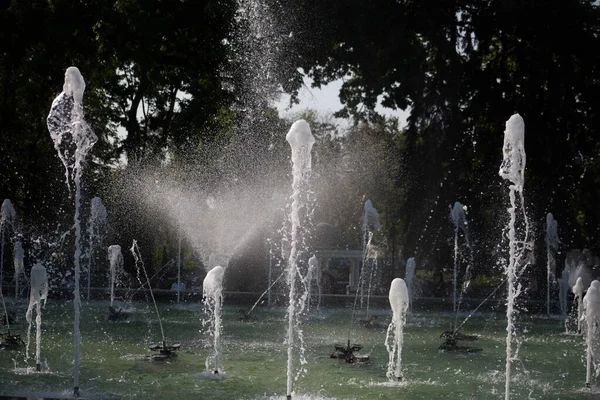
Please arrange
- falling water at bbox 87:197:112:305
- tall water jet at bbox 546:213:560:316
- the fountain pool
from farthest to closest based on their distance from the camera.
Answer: falling water at bbox 87:197:112:305 → tall water jet at bbox 546:213:560:316 → the fountain pool

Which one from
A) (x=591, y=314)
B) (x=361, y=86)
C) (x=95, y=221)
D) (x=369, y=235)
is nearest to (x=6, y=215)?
(x=95, y=221)

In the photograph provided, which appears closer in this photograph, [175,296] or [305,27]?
[175,296]

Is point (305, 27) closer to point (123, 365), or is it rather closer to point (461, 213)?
point (461, 213)

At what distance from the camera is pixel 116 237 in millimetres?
29094

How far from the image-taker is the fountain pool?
902cm

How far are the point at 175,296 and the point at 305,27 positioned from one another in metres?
9.61

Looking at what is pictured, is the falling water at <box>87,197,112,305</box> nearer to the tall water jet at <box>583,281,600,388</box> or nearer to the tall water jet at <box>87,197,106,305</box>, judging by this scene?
the tall water jet at <box>87,197,106,305</box>

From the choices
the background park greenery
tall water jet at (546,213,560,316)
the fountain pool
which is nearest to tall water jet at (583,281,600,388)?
the fountain pool

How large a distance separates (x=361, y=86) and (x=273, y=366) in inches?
705

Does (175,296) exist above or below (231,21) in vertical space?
below

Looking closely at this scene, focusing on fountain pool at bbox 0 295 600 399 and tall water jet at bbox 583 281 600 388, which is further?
tall water jet at bbox 583 281 600 388

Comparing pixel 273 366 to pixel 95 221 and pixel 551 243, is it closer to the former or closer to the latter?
pixel 551 243

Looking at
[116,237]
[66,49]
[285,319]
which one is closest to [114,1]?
[66,49]

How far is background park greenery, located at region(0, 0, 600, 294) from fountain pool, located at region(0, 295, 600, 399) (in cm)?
971
